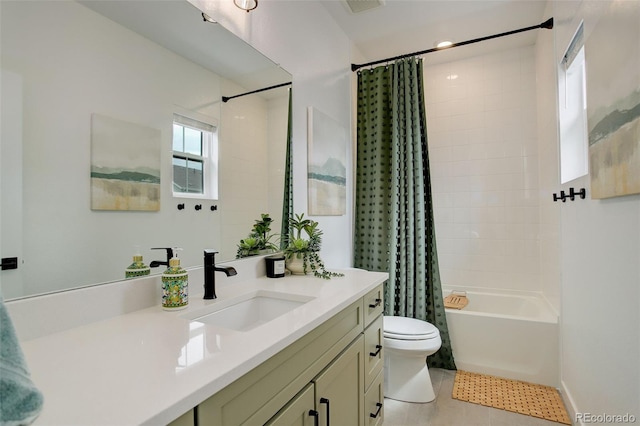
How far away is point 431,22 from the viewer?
2469 millimetres

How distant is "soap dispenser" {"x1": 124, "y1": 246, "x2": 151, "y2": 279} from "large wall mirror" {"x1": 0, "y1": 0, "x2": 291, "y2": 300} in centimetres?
2

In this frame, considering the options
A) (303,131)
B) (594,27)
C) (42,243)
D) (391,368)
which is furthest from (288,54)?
(391,368)

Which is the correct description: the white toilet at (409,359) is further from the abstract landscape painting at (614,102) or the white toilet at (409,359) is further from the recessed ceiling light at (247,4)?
the recessed ceiling light at (247,4)

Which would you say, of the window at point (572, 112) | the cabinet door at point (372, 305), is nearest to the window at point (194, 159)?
the cabinet door at point (372, 305)

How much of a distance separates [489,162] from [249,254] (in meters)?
2.54

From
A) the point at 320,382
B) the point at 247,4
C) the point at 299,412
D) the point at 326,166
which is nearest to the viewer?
the point at 299,412

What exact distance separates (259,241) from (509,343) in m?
1.95

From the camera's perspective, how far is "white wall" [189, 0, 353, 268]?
1.60m

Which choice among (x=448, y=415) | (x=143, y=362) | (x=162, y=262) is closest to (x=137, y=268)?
(x=162, y=262)

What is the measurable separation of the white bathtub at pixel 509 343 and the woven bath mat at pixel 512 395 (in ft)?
0.22

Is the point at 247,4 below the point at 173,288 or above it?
above

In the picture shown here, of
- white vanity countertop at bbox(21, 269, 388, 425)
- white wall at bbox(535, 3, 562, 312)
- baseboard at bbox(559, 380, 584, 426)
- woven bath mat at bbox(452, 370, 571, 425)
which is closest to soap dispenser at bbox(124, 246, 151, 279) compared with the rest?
white vanity countertop at bbox(21, 269, 388, 425)

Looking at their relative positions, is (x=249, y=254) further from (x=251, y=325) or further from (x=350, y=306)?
(x=350, y=306)

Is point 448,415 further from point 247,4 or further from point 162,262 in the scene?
point 247,4
